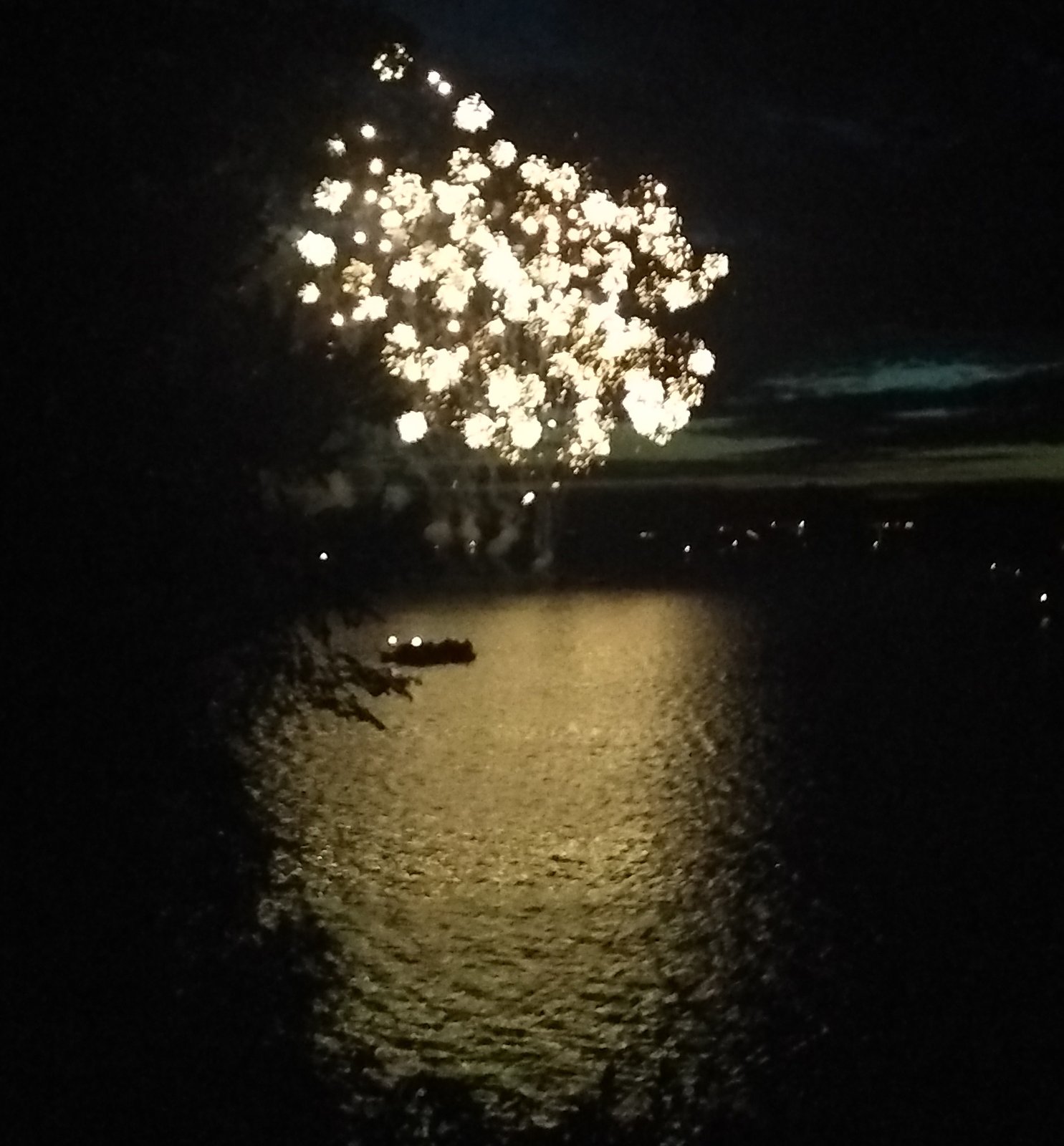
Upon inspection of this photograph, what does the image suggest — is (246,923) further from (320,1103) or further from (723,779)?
(723,779)

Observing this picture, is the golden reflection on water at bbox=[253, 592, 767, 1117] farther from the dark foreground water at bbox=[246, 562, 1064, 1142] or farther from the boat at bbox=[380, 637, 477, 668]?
the boat at bbox=[380, 637, 477, 668]

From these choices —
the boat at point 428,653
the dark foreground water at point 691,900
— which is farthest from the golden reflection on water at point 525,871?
the boat at point 428,653

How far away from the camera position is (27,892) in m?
9.09

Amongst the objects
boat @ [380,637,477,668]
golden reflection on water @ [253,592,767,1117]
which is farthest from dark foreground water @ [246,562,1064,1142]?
boat @ [380,637,477,668]

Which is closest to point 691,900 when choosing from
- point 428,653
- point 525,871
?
point 525,871

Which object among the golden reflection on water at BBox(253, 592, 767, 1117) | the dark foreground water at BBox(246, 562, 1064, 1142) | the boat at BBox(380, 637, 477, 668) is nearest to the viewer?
the dark foreground water at BBox(246, 562, 1064, 1142)

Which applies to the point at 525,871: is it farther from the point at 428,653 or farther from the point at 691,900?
the point at 428,653

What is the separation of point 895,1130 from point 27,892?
14.8ft

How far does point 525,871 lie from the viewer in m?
11.2

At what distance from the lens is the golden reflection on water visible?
7.76 metres

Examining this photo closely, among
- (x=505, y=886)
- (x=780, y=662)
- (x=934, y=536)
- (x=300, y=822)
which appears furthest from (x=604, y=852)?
(x=934, y=536)

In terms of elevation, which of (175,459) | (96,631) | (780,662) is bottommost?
(780,662)

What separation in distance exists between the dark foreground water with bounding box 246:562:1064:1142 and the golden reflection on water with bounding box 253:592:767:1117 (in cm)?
3

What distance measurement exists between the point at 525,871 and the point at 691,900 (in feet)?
4.27
